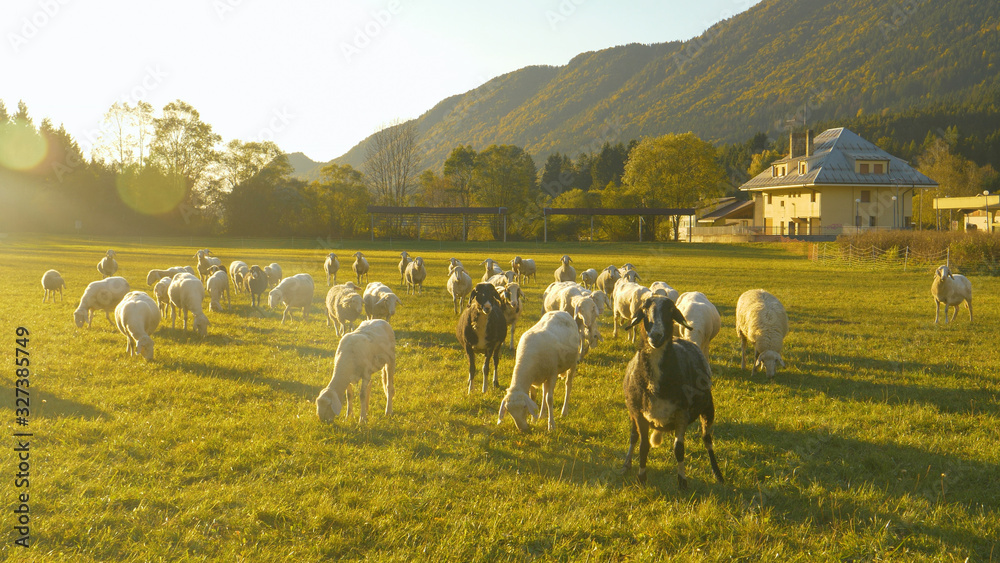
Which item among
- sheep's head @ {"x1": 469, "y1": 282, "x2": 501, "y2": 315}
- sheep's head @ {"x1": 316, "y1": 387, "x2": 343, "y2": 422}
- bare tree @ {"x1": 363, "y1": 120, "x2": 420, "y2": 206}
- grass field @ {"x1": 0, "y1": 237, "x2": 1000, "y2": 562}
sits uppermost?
bare tree @ {"x1": 363, "y1": 120, "x2": 420, "y2": 206}

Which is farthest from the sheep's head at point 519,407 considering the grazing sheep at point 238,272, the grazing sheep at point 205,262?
the grazing sheep at point 205,262

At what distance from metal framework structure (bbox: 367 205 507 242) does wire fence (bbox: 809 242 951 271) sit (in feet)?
114

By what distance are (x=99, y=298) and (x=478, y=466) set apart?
12059 mm

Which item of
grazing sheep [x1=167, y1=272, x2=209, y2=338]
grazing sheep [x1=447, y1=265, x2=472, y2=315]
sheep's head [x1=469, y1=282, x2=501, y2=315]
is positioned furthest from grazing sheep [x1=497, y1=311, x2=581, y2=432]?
grazing sheep [x1=447, y1=265, x2=472, y2=315]

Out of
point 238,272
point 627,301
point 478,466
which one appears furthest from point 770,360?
point 238,272

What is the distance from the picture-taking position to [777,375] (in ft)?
33.1

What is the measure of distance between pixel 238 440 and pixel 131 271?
2603 centimetres

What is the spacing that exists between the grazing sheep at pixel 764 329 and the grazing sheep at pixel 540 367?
401 centimetres

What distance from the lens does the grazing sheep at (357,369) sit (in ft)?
23.9

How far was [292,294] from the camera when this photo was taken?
15680 millimetres

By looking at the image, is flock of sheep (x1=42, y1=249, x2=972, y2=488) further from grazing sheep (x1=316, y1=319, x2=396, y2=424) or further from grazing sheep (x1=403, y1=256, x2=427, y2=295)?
grazing sheep (x1=403, y1=256, x2=427, y2=295)

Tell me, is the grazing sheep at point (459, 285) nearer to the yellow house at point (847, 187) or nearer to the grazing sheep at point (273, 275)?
the grazing sheep at point (273, 275)

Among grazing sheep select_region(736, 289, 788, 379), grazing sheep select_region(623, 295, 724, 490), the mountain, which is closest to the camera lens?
grazing sheep select_region(623, 295, 724, 490)

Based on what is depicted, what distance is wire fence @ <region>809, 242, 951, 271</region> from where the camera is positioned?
103 ft
